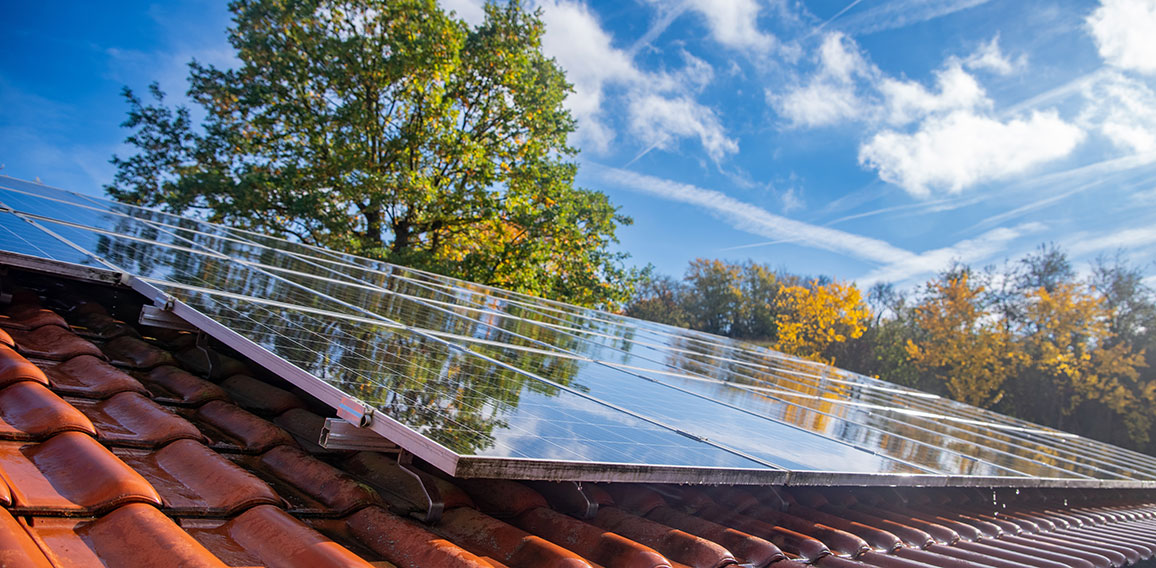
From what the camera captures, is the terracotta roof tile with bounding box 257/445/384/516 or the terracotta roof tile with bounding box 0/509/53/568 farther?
the terracotta roof tile with bounding box 257/445/384/516

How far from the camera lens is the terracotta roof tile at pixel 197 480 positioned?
223 cm

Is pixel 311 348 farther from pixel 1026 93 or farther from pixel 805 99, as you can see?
pixel 805 99

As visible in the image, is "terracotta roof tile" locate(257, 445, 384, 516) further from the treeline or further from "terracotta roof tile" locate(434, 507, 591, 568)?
the treeline

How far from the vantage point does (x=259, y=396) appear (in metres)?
3.70

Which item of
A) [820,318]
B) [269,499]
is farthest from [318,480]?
[820,318]

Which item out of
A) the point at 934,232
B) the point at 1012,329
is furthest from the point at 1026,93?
the point at 934,232

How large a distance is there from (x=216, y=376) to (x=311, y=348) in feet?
4.15

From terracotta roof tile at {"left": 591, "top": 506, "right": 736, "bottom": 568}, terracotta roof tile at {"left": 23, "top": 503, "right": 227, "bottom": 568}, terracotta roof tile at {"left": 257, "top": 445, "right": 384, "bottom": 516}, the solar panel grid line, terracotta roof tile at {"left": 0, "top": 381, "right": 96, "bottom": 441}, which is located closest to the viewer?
terracotta roof tile at {"left": 23, "top": 503, "right": 227, "bottom": 568}

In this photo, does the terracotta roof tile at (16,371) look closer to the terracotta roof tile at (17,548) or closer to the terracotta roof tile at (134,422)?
the terracotta roof tile at (134,422)

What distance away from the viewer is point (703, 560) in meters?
2.72

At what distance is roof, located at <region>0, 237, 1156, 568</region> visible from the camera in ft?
6.40

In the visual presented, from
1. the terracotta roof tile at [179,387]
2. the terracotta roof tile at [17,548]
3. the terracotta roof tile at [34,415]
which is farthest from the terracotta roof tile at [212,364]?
the terracotta roof tile at [17,548]

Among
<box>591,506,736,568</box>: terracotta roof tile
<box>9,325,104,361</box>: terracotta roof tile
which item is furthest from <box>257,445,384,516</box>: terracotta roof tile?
<box>9,325,104,361</box>: terracotta roof tile

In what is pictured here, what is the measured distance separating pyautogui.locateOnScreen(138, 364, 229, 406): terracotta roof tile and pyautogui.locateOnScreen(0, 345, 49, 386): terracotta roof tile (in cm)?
57
